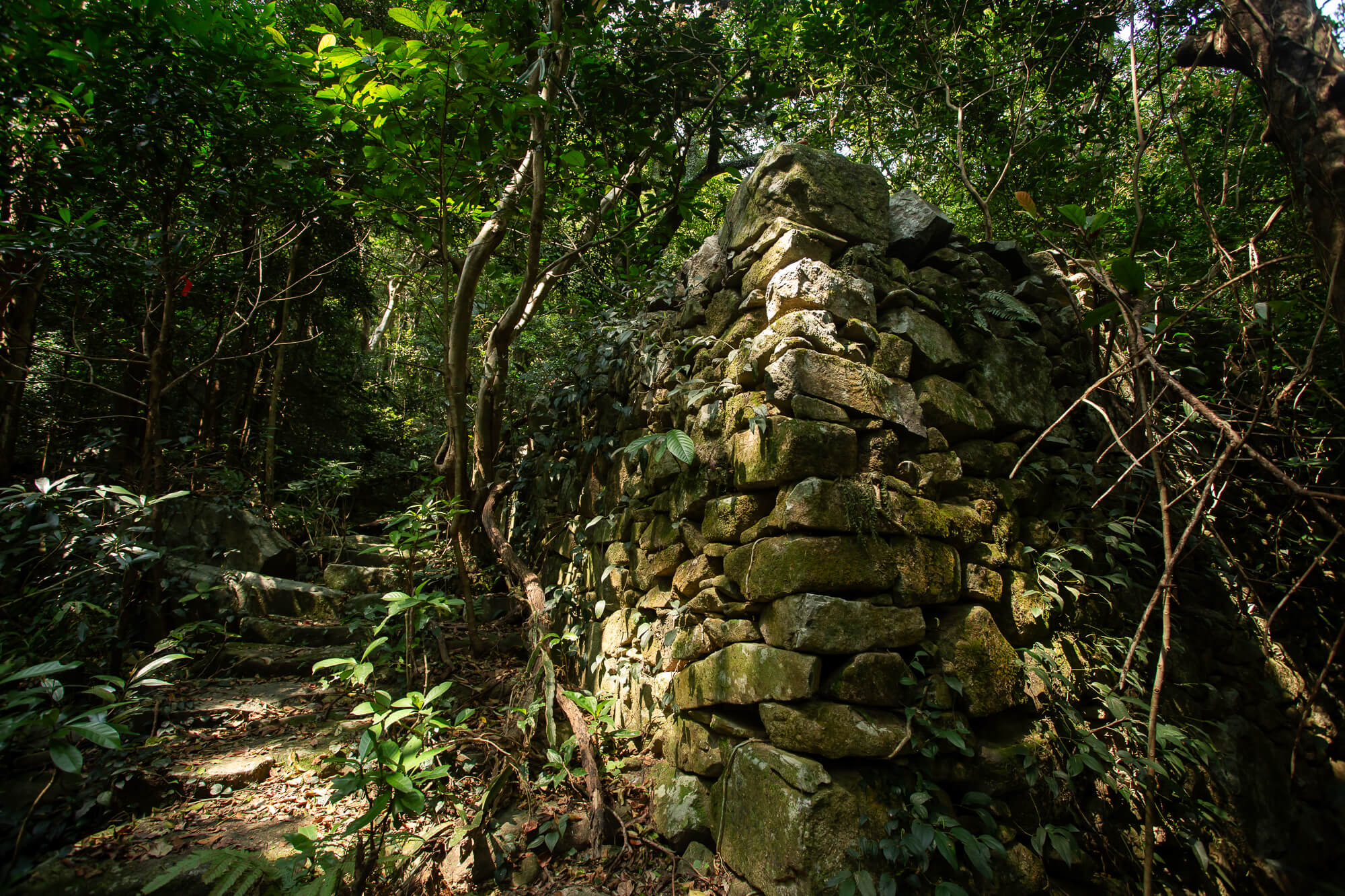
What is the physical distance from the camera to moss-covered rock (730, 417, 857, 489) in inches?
80.0

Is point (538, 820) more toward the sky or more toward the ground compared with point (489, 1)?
more toward the ground

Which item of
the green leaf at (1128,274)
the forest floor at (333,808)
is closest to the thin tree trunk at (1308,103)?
the green leaf at (1128,274)

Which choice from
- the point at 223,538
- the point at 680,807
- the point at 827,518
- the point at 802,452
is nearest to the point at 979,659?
the point at 827,518

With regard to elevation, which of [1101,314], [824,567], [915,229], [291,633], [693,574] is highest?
[915,229]

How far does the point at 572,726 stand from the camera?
8.21ft

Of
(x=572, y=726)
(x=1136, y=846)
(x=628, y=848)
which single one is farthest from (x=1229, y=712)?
(x=572, y=726)

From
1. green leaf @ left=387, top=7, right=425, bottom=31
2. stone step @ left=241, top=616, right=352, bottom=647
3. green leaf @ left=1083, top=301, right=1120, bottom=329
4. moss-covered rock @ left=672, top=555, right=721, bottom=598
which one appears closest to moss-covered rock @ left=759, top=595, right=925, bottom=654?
moss-covered rock @ left=672, top=555, right=721, bottom=598

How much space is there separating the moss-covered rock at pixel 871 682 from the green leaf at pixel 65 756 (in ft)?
6.98

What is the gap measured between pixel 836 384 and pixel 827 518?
1.70ft

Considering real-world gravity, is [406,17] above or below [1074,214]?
above

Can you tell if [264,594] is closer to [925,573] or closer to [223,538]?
[223,538]

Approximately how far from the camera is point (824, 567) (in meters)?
1.92

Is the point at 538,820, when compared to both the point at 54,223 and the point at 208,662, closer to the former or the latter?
the point at 208,662

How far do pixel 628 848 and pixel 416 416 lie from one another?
22.8ft
